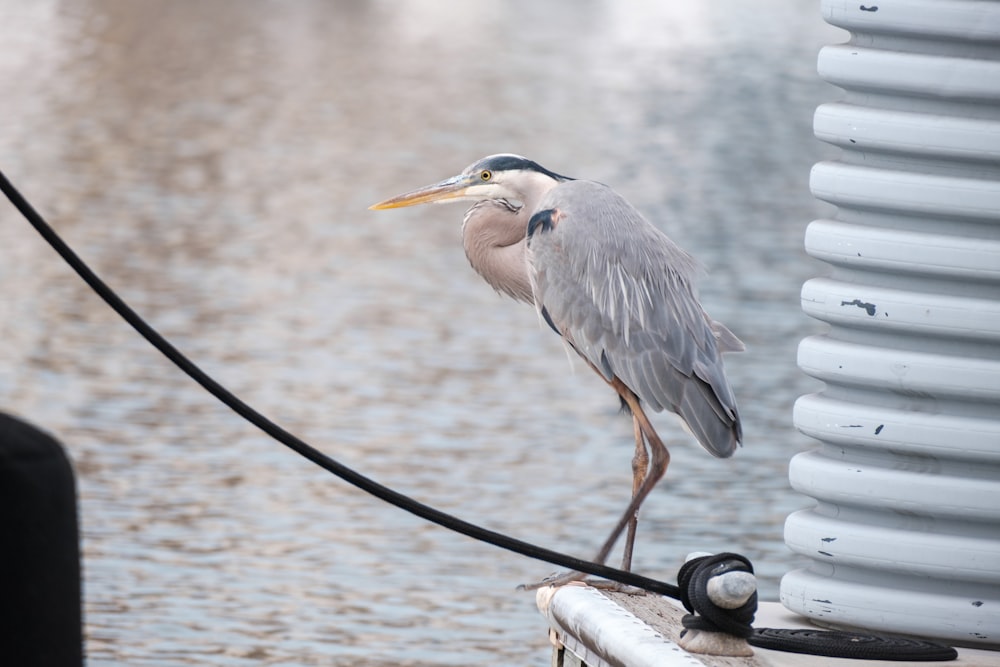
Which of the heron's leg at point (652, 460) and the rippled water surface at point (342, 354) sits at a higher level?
the heron's leg at point (652, 460)

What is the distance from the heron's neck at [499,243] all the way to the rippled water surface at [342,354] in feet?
3.47

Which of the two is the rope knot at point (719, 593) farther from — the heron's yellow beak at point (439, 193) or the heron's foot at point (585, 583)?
the heron's yellow beak at point (439, 193)

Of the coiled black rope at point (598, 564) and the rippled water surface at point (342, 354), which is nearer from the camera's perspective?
the coiled black rope at point (598, 564)

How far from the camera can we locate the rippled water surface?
7.18 metres

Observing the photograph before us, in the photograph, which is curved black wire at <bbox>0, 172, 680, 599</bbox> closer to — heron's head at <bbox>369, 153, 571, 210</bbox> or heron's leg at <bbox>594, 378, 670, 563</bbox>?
heron's leg at <bbox>594, 378, 670, 563</bbox>

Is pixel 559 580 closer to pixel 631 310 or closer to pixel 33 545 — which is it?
pixel 631 310

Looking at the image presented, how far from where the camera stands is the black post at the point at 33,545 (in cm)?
188

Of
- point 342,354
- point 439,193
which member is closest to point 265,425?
point 439,193

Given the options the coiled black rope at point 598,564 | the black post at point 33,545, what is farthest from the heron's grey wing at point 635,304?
the black post at point 33,545

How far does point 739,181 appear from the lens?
19031mm

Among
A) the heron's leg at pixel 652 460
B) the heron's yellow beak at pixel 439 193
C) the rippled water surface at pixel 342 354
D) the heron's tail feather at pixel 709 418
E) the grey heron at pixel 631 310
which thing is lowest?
the rippled water surface at pixel 342 354

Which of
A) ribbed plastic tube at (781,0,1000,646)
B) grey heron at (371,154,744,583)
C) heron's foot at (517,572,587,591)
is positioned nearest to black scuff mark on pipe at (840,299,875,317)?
ribbed plastic tube at (781,0,1000,646)

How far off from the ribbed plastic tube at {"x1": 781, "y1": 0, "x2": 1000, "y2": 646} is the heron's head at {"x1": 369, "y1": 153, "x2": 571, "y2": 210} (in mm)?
1029

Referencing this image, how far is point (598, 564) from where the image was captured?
3.83m
